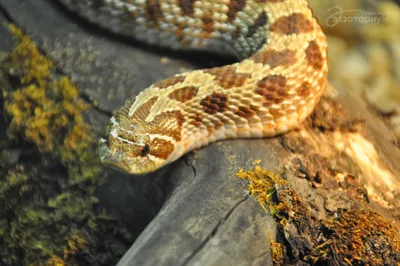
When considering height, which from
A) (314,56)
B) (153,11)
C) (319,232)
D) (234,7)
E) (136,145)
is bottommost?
(319,232)

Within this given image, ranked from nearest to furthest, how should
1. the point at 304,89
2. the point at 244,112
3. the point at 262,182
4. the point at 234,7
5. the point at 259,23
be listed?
the point at 262,182
the point at 244,112
the point at 304,89
the point at 259,23
the point at 234,7

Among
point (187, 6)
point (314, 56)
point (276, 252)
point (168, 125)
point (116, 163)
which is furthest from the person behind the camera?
point (187, 6)

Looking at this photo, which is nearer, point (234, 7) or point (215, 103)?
point (215, 103)

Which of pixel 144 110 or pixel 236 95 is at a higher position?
pixel 144 110

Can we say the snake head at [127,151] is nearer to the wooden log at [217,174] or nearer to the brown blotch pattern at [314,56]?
the wooden log at [217,174]

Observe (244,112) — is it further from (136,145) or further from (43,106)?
(43,106)

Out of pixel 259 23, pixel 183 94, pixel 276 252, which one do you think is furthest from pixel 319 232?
pixel 259 23

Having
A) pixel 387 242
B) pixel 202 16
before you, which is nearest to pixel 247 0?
pixel 202 16

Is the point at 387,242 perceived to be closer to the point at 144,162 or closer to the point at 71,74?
the point at 144,162
